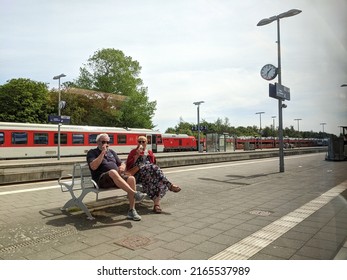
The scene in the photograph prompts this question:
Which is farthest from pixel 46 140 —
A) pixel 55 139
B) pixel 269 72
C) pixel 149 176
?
pixel 149 176

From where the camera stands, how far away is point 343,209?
576 cm

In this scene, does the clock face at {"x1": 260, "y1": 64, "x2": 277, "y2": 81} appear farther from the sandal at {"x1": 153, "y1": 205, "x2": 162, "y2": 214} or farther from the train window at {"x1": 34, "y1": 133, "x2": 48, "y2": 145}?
the train window at {"x1": 34, "y1": 133, "x2": 48, "y2": 145}

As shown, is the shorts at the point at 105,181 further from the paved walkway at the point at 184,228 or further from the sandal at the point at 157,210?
the sandal at the point at 157,210

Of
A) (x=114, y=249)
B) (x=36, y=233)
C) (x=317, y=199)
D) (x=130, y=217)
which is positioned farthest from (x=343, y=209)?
(x=36, y=233)

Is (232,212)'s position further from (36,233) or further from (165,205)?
(36,233)

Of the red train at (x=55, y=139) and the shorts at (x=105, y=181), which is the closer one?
the shorts at (x=105, y=181)

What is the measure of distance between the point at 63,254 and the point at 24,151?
20078 mm

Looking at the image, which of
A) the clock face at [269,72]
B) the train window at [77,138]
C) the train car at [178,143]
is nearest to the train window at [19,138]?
the train window at [77,138]

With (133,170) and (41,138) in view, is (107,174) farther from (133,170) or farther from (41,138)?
(41,138)

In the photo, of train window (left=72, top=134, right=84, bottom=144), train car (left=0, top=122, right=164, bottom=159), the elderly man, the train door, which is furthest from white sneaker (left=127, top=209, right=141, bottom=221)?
the train door

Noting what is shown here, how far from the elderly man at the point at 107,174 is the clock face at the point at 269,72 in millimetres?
9770

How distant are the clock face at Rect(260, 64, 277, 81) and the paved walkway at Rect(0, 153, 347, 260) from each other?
22.8ft

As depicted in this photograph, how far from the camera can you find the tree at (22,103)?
39.2 m

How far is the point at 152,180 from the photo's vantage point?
18.1 ft
